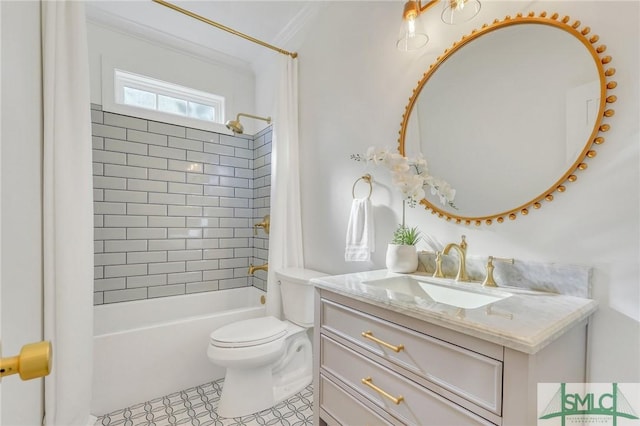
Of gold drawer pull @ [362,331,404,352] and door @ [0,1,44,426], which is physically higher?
door @ [0,1,44,426]

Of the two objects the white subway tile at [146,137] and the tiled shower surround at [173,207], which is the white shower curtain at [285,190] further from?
the white subway tile at [146,137]

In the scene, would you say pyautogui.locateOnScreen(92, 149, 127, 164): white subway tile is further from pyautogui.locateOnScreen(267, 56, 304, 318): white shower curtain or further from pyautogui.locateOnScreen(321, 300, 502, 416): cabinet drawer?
pyautogui.locateOnScreen(321, 300, 502, 416): cabinet drawer

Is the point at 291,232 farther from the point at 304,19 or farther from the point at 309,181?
the point at 304,19

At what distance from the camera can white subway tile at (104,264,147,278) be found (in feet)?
7.43

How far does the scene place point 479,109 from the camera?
123 cm

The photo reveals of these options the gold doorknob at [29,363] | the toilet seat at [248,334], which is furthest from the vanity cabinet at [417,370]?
the gold doorknob at [29,363]

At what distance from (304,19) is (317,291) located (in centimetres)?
194

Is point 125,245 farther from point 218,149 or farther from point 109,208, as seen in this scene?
point 218,149

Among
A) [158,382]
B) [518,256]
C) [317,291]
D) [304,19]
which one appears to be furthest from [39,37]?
[518,256]

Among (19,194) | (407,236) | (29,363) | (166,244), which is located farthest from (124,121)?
(29,363)

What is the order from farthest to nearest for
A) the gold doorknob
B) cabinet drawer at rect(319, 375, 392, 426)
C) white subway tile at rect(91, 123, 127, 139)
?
1. white subway tile at rect(91, 123, 127, 139)
2. cabinet drawer at rect(319, 375, 392, 426)
3. the gold doorknob

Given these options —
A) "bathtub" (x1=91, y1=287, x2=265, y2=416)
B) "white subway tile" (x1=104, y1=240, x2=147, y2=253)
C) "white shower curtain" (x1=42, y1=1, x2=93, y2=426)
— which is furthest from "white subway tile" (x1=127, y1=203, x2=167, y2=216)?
"white shower curtain" (x1=42, y1=1, x2=93, y2=426)

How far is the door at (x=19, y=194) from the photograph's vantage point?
A: 669 mm

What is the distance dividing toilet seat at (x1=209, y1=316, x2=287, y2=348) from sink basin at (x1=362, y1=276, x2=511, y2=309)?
766mm
